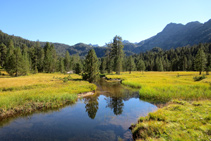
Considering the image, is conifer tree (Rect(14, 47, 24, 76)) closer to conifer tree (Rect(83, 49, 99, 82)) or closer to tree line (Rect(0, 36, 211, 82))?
tree line (Rect(0, 36, 211, 82))

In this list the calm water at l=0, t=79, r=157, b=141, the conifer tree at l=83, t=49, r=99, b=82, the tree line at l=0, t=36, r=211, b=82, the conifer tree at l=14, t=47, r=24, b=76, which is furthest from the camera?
the conifer tree at l=14, t=47, r=24, b=76

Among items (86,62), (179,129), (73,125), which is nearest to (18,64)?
(86,62)

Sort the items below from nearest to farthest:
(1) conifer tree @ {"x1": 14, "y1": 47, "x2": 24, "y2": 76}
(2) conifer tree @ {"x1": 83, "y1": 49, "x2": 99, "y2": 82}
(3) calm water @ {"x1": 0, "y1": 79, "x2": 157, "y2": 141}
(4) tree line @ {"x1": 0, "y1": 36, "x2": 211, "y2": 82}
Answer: (3) calm water @ {"x1": 0, "y1": 79, "x2": 157, "y2": 141} → (2) conifer tree @ {"x1": 83, "y1": 49, "x2": 99, "y2": 82} → (4) tree line @ {"x1": 0, "y1": 36, "x2": 211, "y2": 82} → (1) conifer tree @ {"x1": 14, "y1": 47, "x2": 24, "y2": 76}

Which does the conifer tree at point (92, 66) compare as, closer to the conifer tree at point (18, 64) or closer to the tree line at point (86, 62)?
the tree line at point (86, 62)

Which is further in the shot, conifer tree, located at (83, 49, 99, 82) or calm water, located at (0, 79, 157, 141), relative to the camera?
conifer tree, located at (83, 49, 99, 82)

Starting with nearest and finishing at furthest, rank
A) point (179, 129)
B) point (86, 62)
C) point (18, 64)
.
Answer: point (179, 129), point (86, 62), point (18, 64)

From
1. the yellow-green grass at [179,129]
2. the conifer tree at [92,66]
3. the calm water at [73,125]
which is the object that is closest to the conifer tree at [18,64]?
the conifer tree at [92,66]

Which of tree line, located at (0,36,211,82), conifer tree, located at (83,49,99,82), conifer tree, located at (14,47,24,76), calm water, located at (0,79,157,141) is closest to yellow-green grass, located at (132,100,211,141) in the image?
calm water, located at (0,79,157,141)

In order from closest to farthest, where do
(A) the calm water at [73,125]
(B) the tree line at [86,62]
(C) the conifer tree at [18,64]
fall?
(A) the calm water at [73,125] < (B) the tree line at [86,62] < (C) the conifer tree at [18,64]

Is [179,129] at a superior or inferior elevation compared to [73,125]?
superior

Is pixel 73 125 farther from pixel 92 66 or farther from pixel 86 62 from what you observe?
pixel 86 62

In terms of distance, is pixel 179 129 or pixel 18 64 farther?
pixel 18 64

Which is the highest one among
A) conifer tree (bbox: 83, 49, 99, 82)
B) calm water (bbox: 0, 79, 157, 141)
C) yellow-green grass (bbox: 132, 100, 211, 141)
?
conifer tree (bbox: 83, 49, 99, 82)

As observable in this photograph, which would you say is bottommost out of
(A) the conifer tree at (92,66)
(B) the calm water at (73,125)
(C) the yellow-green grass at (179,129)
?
(B) the calm water at (73,125)
